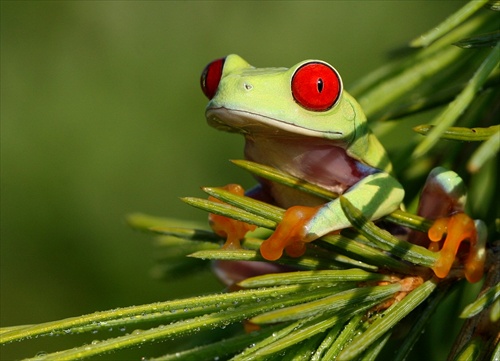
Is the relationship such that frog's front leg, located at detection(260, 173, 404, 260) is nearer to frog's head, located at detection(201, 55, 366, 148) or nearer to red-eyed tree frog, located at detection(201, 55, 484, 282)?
red-eyed tree frog, located at detection(201, 55, 484, 282)

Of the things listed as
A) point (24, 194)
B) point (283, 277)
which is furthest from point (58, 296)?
point (283, 277)

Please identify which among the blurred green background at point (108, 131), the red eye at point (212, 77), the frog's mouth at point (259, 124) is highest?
the red eye at point (212, 77)

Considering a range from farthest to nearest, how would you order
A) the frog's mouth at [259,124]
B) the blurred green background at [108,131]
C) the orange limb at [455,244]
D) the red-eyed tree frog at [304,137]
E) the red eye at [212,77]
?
the blurred green background at [108,131] → the red eye at [212,77] → the frog's mouth at [259,124] → the red-eyed tree frog at [304,137] → the orange limb at [455,244]

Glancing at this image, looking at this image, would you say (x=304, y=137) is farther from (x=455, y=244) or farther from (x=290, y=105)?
(x=455, y=244)

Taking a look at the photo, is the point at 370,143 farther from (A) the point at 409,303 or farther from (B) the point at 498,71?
(A) the point at 409,303

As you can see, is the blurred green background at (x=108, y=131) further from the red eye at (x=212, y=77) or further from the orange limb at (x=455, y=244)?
the orange limb at (x=455, y=244)

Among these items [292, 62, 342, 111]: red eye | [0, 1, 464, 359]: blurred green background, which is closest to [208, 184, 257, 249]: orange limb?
[292, 62, 342, 111]: red eye

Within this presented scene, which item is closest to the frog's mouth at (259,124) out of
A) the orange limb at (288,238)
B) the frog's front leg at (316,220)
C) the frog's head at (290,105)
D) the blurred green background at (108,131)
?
the frog's head at (290,105)
